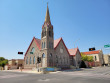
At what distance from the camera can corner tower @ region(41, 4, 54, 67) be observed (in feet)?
109

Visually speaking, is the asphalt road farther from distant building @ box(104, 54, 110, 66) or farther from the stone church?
distant building @ box(104, 54, 110, 66)

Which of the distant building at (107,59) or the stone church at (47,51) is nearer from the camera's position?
the stone church at (47,51)

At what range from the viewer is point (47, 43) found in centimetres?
3384

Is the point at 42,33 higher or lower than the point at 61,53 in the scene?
higher

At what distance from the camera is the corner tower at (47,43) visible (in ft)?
109

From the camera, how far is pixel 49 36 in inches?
1405

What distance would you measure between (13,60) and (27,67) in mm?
17242

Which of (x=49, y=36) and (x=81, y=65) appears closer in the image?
(x=49, y=36)

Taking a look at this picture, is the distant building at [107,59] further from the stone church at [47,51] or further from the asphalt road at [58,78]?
the asphalt road at [58,78]

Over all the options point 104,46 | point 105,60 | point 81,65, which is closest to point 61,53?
point 81,65

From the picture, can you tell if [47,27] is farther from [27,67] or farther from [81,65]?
[81,65]

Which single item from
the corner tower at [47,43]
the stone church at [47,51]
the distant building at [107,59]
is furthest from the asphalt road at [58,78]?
the distant building at [107,59]

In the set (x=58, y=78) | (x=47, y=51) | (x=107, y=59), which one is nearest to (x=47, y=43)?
(x=47, y=51)

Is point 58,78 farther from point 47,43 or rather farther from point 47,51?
point 47,43
